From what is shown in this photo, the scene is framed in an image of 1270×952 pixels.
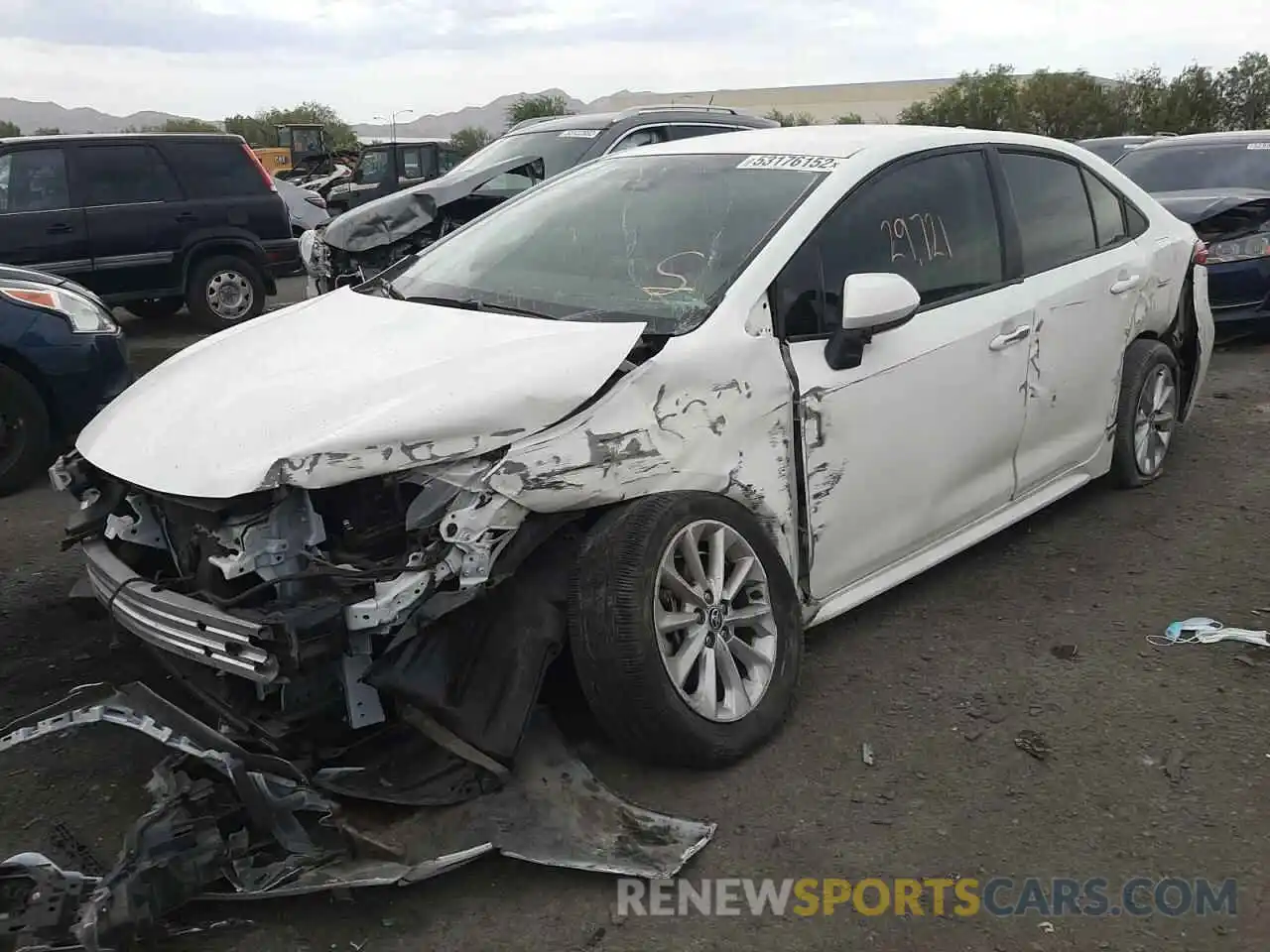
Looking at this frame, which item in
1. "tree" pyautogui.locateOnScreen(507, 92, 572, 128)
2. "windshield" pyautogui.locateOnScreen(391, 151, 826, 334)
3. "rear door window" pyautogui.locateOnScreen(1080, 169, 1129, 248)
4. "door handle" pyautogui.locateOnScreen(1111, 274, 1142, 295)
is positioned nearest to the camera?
"windshield" pyautogui.locateOnScreen(391, 151, 826, 334)

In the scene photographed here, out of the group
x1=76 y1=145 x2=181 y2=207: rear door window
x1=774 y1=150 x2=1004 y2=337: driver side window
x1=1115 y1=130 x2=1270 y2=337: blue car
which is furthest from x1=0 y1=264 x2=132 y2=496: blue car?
x1=1115 y1=130 x2=1270 y2=337: blue car

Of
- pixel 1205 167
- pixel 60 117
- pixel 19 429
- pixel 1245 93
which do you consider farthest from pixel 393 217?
pixel 60 117

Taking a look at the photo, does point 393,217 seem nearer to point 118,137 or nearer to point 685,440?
point 118,137

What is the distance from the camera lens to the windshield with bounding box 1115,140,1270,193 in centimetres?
918

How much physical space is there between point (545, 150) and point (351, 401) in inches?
272

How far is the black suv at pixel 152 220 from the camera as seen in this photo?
32.3 ft

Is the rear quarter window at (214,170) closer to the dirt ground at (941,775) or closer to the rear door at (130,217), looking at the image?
the rear door at (130,217)

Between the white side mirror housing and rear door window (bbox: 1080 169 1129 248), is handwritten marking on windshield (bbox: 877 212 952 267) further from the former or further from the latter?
rear door window (bbox: 1080 169 1129 248)

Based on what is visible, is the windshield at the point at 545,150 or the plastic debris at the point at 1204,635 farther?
the windshield at the point at 545,150

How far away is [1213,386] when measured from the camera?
7387mm

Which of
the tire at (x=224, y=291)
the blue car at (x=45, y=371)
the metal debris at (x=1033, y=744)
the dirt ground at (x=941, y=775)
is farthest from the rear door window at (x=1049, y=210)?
the tire at (x=224, y=291)

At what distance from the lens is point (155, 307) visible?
37.5 ft

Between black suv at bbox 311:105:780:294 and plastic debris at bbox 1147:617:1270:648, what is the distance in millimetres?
4554

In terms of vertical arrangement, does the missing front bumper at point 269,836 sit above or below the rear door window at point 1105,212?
below
